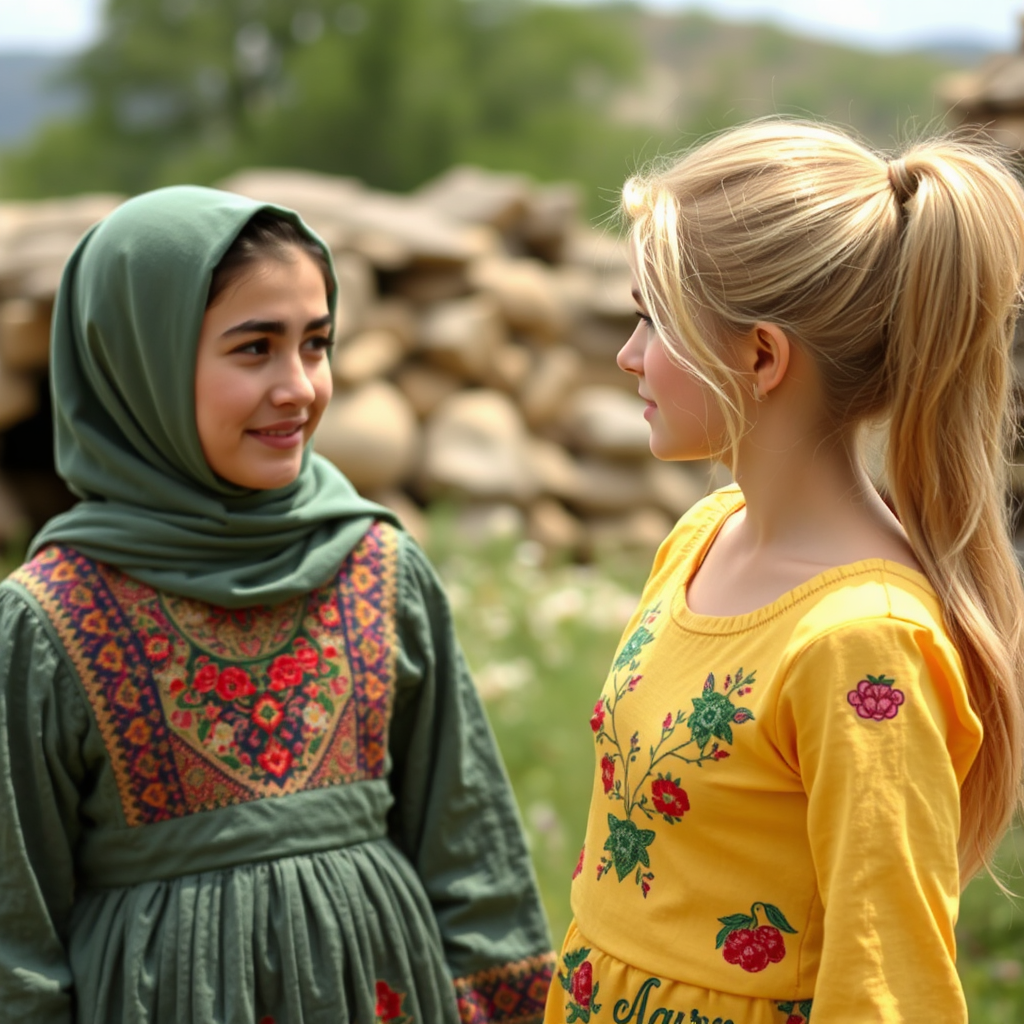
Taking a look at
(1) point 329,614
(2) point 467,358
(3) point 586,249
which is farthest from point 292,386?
(3) point 586,249

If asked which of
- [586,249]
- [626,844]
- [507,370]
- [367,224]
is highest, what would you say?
[367,224]

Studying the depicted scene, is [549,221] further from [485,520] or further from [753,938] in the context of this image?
[753,938]

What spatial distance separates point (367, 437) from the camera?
242 inches

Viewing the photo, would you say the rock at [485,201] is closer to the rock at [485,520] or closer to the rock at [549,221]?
the rock at [549,221]

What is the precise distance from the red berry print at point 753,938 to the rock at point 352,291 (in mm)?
5106

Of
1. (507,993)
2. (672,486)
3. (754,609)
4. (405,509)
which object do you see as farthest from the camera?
(672,486)

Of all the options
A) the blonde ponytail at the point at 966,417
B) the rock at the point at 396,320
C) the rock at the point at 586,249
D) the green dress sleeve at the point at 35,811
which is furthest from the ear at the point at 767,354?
the rock at the point at 586,249

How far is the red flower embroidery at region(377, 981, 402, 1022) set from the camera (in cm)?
179

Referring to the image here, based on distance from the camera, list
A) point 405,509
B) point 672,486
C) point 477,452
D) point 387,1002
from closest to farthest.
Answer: point 387,1002 → point 405,509 → point 477,452 → point 672,486

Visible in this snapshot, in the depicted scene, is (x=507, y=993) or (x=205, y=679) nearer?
(x=205, y=679)

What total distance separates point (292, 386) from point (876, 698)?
90cm

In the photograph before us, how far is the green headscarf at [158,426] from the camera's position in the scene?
5.69 ft

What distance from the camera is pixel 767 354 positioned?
1.39 m

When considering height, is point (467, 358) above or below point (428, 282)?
below
